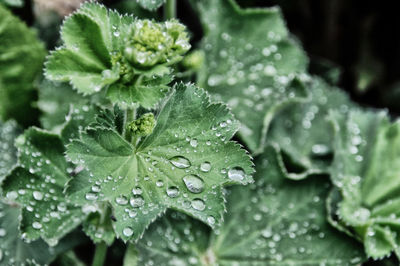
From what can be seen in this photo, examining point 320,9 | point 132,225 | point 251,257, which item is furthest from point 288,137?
point 132,225

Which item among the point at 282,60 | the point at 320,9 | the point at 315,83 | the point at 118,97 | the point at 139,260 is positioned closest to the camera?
the point at 118,97

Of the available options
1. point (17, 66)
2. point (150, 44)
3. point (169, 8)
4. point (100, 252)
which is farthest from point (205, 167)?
point (17, 66)

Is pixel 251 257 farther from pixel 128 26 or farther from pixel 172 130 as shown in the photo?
pixel 128 26

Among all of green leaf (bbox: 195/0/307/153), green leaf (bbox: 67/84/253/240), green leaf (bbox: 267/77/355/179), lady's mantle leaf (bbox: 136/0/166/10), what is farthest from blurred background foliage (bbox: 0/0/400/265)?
green leaf (bbox: 67/84/253/240)

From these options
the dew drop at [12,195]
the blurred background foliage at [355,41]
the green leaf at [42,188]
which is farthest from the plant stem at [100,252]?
the blurred background foliage at [355,41]

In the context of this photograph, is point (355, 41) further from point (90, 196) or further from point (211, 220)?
point (90, 196)

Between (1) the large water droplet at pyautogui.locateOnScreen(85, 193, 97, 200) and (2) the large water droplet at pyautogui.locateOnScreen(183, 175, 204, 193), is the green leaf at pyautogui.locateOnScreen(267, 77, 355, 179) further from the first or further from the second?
(1) the large water droplet at pyautogui.locateOnScreen(85, 193, 97, 200)

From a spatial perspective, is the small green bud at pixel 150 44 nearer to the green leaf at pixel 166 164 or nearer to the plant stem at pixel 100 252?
the green leaf at pixel 166 164
